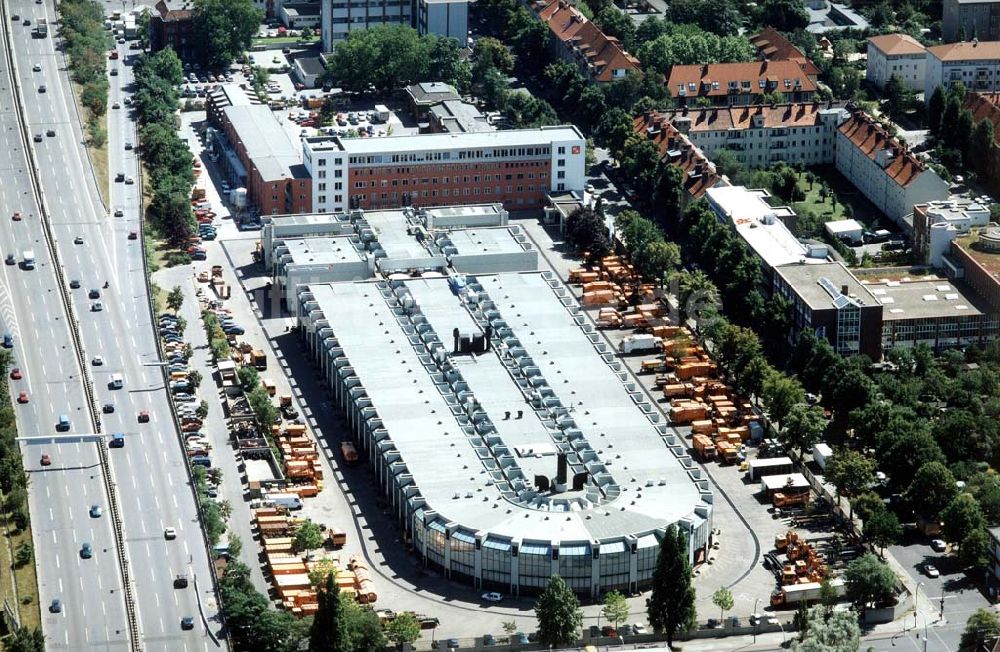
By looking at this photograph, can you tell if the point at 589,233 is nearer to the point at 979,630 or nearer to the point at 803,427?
the point at 803,427

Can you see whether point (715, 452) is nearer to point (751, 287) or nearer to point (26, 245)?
point (751, 287)

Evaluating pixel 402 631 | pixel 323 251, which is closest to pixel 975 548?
pixel 402 631

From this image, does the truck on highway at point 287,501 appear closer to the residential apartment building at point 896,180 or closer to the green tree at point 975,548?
the green tree at point 975,548

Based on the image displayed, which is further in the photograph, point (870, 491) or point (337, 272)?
point (337, 272)

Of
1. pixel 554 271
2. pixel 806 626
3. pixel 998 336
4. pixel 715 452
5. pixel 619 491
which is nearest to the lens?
pixel 806 626

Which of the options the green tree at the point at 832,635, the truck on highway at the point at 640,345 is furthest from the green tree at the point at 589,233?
the green tree at the point at 832,635

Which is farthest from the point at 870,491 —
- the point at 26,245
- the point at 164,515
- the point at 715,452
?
the point at 26,245
